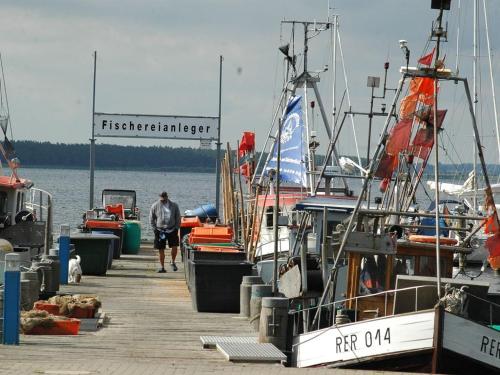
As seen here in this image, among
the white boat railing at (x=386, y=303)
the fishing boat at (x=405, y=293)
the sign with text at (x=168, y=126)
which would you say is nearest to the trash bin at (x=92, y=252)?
the fishing boat at (x=405, y=293)

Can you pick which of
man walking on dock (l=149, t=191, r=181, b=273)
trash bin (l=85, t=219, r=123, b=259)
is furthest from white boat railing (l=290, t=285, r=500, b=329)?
trash bin (l=85, t=219, r=123, b=259)

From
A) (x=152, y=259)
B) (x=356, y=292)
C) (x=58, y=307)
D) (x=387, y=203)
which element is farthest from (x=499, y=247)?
(x=152, y=259)

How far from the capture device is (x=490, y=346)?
639 inches

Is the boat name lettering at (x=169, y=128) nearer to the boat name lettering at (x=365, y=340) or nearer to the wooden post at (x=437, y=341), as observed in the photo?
the boat name lettering at (x=365, y=340)

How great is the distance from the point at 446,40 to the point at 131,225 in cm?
→ 1997

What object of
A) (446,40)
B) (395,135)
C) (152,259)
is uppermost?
(446,40)

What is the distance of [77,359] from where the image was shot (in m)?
15.3

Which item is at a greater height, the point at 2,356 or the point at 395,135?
the point at 395,135

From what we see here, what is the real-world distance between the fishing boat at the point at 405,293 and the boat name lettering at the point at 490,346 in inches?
0.5

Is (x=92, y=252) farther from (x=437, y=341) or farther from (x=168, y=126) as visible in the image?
(x=168, y=126)

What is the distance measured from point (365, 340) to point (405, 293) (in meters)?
0.79

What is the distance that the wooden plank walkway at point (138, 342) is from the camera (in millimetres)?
14609

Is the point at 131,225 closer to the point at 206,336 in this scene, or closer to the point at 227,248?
the point at 227,248

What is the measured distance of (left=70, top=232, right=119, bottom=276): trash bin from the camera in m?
27.1
